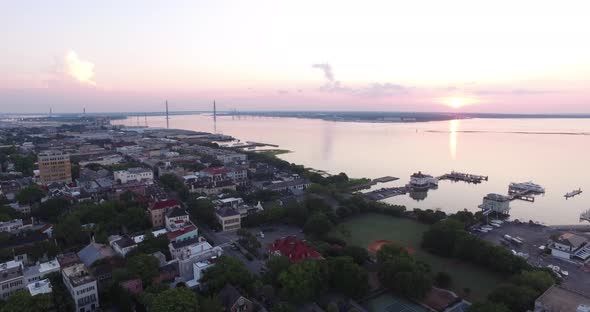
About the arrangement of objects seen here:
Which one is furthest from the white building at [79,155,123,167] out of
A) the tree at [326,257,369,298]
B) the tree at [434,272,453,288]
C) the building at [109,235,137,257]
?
the tree at [434,272,453,288]

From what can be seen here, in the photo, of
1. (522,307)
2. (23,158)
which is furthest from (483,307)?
(23,158)

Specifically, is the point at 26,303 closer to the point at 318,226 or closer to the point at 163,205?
the point at 163,205

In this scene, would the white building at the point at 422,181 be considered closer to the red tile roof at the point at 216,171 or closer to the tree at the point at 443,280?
the red tile roof at the point at 216,171

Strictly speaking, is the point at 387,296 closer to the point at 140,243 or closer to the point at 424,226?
the point at 424,226

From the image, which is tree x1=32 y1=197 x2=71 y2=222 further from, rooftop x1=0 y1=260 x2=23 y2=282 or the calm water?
the calm water

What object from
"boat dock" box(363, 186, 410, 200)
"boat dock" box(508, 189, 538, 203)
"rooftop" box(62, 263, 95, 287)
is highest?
"rooftop" box(62, 263, 95, 287)

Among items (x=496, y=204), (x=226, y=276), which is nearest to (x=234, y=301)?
(x=226, y=276)

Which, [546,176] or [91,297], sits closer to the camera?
[91,297]
